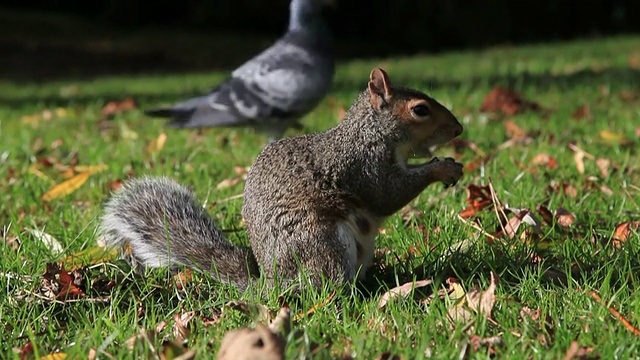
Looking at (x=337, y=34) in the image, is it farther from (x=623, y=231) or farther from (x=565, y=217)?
(x=623, y=231)

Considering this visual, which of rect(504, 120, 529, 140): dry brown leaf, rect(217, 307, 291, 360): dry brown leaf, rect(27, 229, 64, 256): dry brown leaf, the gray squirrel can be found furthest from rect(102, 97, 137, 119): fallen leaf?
rect(217, 307, 291, 360): dry brown leaf

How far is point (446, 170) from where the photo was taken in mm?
2482

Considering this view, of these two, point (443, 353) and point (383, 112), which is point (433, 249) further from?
point (443, 353)

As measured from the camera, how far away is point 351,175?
93.7 inches

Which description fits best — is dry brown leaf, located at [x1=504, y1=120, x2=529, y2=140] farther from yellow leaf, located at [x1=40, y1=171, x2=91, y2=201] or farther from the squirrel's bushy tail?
the squirrel's bushy tail

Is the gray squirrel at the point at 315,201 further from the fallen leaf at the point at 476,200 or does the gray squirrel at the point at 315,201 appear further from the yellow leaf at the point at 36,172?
the yellow leaf at the point at 36,172

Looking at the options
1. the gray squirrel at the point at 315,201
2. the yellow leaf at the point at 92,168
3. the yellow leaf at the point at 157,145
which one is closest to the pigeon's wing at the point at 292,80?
the yellow leaf at the point at 157,145

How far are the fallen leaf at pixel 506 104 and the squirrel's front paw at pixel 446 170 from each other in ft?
10.2

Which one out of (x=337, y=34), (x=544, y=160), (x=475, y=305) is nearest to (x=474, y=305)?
(x=475, y=305)

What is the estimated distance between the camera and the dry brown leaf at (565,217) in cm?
292

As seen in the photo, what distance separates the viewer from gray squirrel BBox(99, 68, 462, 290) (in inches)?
91.0

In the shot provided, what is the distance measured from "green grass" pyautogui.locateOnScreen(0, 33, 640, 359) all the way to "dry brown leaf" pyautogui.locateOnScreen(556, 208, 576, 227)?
0.03 m

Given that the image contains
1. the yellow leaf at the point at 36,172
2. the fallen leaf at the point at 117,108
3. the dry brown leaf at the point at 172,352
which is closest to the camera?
the dry brown leaf at the point at 172,352

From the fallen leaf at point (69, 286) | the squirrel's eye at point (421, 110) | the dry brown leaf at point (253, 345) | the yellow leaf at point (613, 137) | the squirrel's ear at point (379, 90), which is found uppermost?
the squirrel's ear at point (379, 90)
